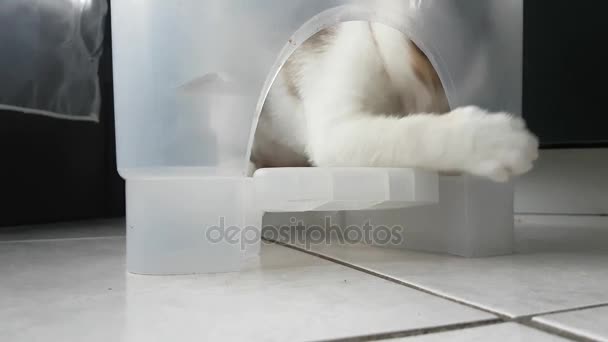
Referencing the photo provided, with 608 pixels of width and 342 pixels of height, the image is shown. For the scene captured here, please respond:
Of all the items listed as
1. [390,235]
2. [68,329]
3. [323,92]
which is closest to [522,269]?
[390,235]

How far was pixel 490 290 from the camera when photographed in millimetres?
660

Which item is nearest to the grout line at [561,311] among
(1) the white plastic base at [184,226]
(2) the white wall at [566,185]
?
(1) the white plastic base at [184,226]

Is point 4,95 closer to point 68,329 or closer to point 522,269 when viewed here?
point 68,329

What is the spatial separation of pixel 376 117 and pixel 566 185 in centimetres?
99

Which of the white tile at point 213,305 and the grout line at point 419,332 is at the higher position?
the grout line at point 419,332

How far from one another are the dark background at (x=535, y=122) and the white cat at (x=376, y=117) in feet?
2.05

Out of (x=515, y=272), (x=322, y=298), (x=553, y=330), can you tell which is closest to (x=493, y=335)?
(x=553, y=330)

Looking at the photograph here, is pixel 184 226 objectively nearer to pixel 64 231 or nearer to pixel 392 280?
pixel 392 280

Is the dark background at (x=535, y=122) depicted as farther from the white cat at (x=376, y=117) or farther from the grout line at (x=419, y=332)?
the grout line at (x=419, y=332)

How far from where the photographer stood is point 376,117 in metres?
0.96

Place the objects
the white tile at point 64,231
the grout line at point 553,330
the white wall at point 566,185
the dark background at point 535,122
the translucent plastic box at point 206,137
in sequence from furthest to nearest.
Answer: the white wall at point 566,185
the dark background at point 535,122
the white tile at point 64,231
the translucent plastic box at point 206,137
the grout line at point 553,330

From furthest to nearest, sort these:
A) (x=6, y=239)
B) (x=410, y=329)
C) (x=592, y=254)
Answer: (x=6, y=239) → (x=592, y=254) → (x=410, y=329)

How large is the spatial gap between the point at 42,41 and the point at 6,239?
1.82 feet

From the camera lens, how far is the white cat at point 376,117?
838 mm
